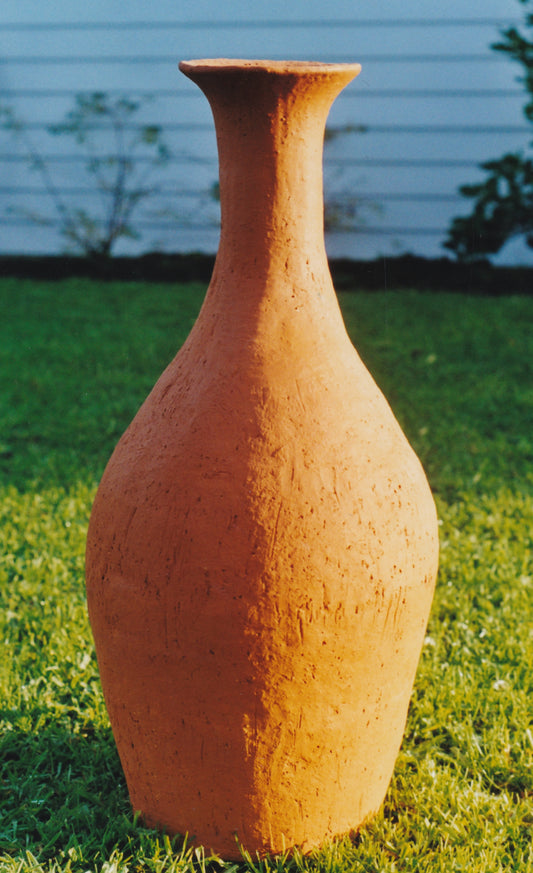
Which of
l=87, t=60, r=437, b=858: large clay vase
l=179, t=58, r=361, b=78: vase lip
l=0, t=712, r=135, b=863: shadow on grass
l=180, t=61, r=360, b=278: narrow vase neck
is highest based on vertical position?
l=179, t=58, r=361, b=78: vase lip

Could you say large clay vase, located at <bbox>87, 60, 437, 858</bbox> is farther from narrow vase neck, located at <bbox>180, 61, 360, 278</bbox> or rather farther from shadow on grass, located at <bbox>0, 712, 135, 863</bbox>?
shadow on grass, located at <bbox>0, 712, 135, 863</bbox>

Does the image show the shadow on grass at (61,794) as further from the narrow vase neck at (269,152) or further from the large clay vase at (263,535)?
the narrow vase neck at (269,152)

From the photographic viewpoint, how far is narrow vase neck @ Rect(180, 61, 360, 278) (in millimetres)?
1750

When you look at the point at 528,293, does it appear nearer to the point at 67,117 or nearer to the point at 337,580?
the point at 67,117

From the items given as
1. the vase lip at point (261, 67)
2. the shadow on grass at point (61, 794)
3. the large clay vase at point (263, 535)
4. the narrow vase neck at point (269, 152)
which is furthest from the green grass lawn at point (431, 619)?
the vase lip at point (261, 67)

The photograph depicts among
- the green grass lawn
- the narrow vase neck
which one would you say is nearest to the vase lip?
the narrow vase neck

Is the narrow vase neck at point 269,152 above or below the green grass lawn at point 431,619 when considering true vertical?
above

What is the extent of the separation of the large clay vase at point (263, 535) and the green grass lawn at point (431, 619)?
10.5 inches

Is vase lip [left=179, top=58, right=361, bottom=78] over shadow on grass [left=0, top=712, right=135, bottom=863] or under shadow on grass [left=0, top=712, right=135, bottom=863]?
over

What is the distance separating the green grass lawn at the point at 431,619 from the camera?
6.89 ft

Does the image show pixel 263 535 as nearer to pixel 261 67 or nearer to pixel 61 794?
pixel 261 67

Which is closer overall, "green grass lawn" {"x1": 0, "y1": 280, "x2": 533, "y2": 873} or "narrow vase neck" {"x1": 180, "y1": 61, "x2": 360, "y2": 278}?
"narrow vase neck" {"x1": 180, "y1": 61, "x2": 360, "y2": 278}

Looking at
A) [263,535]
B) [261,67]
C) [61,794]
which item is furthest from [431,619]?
[261,67]

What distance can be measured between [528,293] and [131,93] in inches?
167
